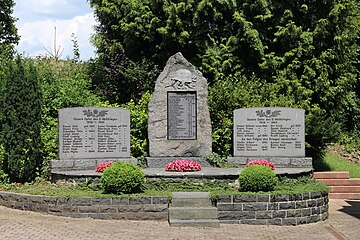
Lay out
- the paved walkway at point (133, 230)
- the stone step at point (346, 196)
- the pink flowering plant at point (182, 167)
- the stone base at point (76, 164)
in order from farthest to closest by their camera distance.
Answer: the stone step at point (346, 196)
the stone base at point (76, 164)
the pink flowering plant at point (182, 167)
the paved walkway at point (133, 230)

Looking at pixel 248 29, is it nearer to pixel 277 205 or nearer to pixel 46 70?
pixel 46 70

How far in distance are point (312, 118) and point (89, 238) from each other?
8.76 meters

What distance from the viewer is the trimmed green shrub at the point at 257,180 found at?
10.1m

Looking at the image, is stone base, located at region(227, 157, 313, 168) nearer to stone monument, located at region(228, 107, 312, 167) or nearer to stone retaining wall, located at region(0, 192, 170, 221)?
stone monument, located at region(228, 107, 312, 167)

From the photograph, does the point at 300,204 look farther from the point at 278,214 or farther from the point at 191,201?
the point at 191,201

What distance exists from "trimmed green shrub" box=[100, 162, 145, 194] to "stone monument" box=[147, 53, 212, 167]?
3549 mm

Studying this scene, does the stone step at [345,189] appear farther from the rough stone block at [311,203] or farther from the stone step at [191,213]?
the stone step at [191,213]

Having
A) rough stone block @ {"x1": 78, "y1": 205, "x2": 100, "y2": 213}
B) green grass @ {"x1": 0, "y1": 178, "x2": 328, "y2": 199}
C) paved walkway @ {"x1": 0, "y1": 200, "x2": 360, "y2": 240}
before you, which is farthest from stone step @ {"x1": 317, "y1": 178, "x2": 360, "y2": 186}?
rough stone block @ {"x1": 78, "y1": 205, "x2": 100, "y2": 213}

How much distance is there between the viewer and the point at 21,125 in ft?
41.4

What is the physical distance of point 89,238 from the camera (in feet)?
27.0

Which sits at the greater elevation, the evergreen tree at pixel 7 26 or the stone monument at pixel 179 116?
the evergreen tree at pixel 7 26

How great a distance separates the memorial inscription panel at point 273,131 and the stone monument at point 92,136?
114 inches

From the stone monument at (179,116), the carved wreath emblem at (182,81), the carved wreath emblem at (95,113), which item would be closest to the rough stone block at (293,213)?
the stone monument at (179,116)

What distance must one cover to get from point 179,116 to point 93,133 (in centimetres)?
227
